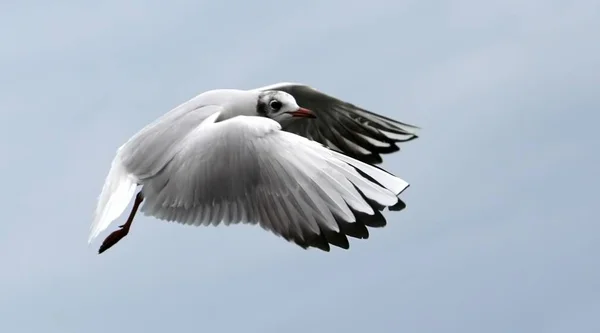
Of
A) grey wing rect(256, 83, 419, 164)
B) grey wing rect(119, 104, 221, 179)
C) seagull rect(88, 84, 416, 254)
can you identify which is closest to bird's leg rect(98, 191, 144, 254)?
seagull rect(88, 84, 416, 254)

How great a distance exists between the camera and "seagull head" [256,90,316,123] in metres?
11.2

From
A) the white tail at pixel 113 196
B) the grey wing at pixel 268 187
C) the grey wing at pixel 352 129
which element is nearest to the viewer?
the grey wing at pixel 268 187

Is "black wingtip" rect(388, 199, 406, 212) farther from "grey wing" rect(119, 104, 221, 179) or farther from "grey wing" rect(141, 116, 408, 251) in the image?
"grey wing" rect(119, 104, 221, 179)

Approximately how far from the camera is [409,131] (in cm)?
1240

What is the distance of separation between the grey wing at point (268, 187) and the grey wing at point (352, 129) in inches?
85.3

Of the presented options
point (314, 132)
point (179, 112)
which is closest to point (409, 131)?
point (314, 132)

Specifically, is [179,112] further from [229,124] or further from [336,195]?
[336,195]

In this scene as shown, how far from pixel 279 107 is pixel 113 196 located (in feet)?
4.86

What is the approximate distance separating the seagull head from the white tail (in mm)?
1176

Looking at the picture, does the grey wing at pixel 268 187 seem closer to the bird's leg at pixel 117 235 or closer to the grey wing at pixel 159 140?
the grey wing at pixel 159 140

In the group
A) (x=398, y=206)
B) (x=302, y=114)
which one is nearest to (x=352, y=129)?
(x=302, y=114)

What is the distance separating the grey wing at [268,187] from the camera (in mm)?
9836

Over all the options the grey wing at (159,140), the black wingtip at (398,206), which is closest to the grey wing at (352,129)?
the grey wing at (159,140)

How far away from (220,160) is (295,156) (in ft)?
1.77
